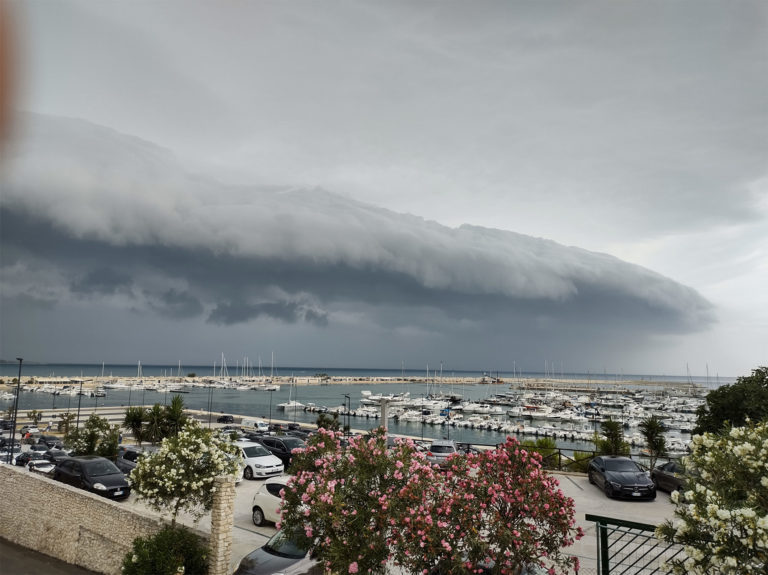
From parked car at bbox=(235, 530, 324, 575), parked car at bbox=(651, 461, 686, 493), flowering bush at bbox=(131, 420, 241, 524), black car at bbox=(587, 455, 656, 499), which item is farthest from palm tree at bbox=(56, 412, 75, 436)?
parked car at bbox=(651, 461, 686, 493)

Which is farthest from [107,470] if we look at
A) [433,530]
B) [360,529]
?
[433,530]

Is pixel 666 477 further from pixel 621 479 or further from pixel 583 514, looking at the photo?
pixel 583 514

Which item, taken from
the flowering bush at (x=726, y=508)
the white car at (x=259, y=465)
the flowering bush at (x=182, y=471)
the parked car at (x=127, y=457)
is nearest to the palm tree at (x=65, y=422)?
the parked car at (x=127, y=457)

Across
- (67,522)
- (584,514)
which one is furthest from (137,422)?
(584,514)

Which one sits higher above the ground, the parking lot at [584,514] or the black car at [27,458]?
the parking lot at [584,514]

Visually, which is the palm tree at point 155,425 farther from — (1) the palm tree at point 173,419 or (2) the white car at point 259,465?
(2) the white car at point 259,465

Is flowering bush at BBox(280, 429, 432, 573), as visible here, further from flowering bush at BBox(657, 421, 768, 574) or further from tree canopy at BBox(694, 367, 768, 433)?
tree canopy at BBox(694, 367, 768, 433)
